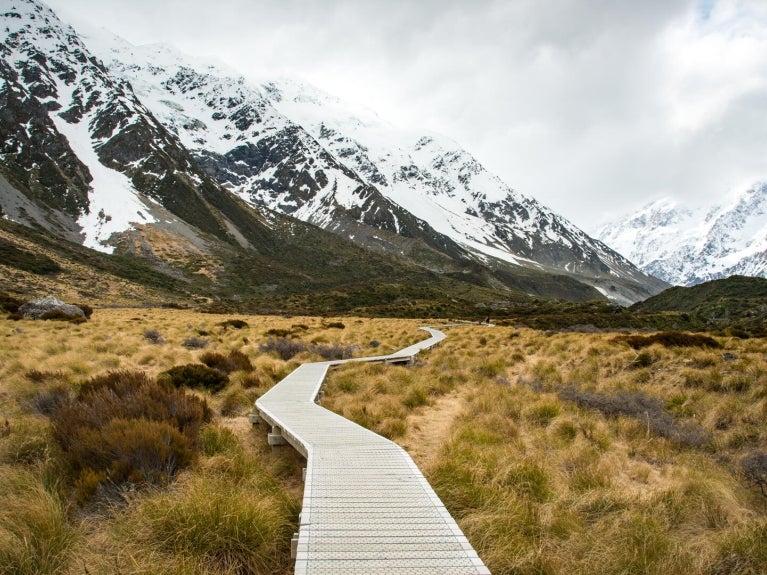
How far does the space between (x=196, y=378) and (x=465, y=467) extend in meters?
7.96

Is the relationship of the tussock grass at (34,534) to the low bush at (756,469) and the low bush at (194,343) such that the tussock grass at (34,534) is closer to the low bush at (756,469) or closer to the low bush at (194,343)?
the low bush at (756,469)

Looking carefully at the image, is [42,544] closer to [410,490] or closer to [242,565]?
[242,565]

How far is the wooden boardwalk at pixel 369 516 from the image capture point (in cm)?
337

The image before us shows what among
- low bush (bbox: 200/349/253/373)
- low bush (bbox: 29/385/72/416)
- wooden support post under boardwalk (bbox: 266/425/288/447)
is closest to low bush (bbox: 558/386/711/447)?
wooden support post under boardwalk (bbox: 266/425/288/447)

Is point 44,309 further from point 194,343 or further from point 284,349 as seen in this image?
point 284,349

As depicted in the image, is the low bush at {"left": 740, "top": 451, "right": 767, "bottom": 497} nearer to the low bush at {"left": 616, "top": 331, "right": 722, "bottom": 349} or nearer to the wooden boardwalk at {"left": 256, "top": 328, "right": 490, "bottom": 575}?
the wooden boardwalk at {"left": 256, "top": 328, "right": 490, "bottom": 575}

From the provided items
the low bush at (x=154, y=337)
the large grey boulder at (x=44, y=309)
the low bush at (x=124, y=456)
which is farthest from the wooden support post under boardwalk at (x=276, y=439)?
the large grey boulder at (x=44, y=309)

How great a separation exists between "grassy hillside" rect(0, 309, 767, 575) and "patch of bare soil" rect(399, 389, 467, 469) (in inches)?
2.9

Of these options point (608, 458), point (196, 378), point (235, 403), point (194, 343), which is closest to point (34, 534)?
point (235, 403)

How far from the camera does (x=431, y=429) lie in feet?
28.1

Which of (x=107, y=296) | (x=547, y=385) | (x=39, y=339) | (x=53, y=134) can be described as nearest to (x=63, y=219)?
(x=53, y=134)

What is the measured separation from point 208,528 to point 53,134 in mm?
217883

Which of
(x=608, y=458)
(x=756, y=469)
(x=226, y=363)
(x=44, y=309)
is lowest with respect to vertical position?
(x=44, y=309)

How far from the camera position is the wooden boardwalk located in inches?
132
